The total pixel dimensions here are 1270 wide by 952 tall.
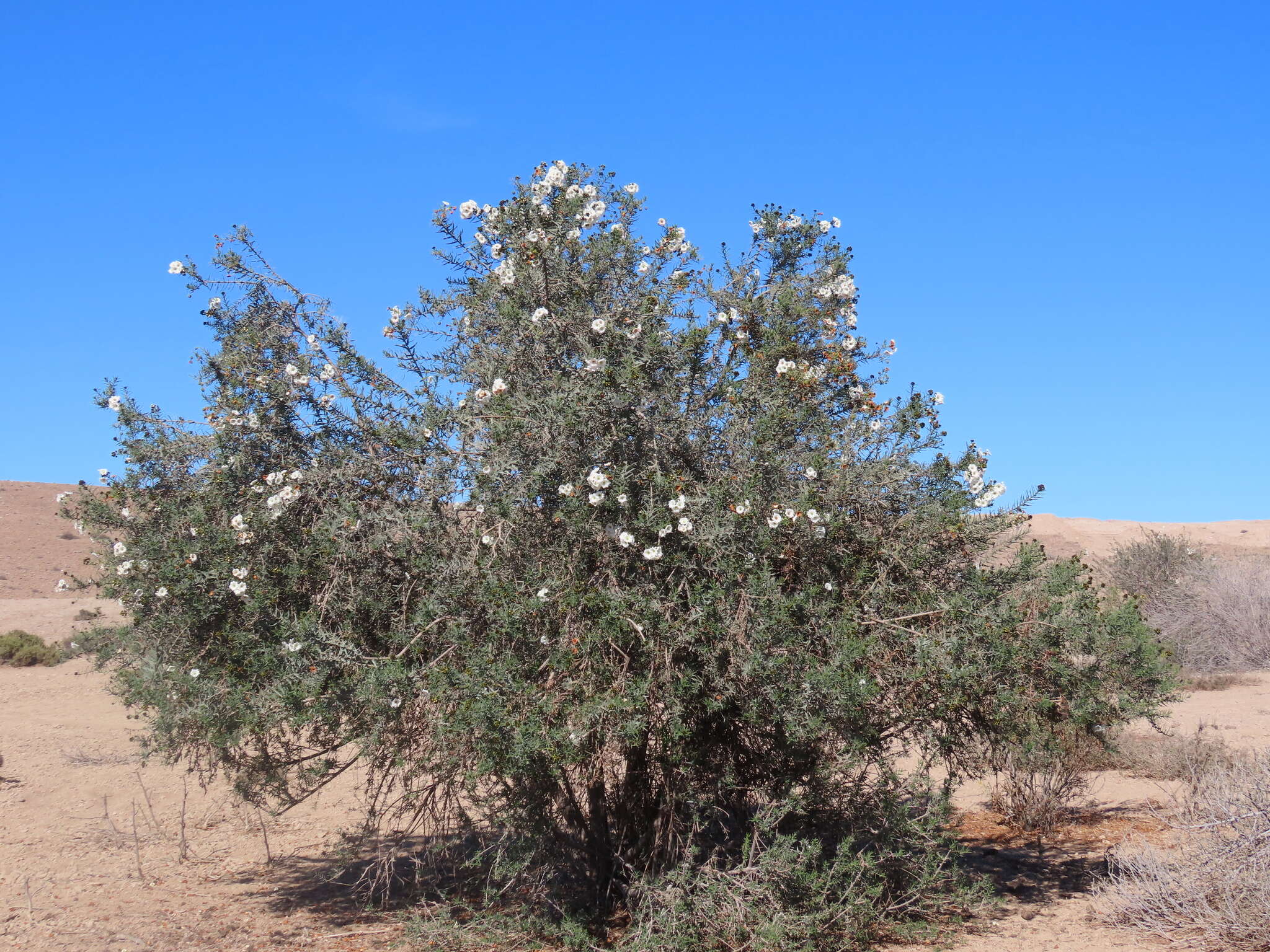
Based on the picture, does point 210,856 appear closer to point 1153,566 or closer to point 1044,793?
point 1044,793

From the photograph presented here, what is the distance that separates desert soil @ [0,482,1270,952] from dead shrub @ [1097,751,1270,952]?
0.24 meters

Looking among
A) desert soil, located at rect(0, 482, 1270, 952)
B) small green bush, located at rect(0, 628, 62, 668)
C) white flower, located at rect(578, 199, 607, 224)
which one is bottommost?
desert soil, located at rect(0, 482, 1270, 952)

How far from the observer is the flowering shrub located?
573 centimetres

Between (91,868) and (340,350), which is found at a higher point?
(340,350)

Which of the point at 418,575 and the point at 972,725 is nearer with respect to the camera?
the point at 418,575

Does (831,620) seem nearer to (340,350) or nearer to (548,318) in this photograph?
(548,318)

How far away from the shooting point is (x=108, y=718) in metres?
16.5

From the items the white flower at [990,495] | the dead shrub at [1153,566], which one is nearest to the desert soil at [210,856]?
the white flower at [990,495]

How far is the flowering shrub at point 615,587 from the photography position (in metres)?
5.73

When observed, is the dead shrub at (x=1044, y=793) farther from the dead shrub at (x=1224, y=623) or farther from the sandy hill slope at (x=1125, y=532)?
the sandy hill slope at (x=1125, y=532)

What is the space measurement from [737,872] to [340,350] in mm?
4298

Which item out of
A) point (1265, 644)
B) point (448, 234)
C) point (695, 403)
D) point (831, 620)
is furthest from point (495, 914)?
point (1265, 644)

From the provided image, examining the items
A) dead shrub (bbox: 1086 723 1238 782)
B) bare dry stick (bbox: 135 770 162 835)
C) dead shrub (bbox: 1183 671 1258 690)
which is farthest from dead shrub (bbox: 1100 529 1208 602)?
bare dry stick (bbox: 135 770 162 835)

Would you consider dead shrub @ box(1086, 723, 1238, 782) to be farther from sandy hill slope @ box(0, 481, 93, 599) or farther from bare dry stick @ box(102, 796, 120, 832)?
sandy hill slope @ box(0, 481, 93, 599)
